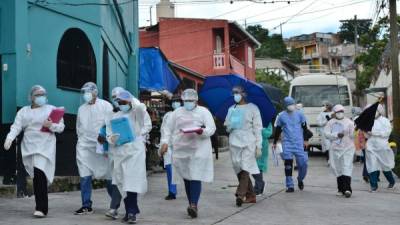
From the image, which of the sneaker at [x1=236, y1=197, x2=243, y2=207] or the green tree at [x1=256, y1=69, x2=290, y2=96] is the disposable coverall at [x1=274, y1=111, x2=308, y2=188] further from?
the green tree at [x1=256, y1=69, x2=290, y2=96]

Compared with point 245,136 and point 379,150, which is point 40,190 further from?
point 379,150

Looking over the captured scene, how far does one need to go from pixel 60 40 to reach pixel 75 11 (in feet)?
2.56

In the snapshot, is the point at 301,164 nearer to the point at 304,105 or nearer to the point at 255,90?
the point at 255,90

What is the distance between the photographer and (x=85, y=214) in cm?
869

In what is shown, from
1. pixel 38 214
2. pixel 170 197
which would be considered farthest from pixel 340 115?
pixel 38 214

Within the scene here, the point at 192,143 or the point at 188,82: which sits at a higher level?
the point at 188,82

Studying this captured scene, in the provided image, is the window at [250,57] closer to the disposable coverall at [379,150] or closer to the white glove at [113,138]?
the disposable coverall at [379,150]

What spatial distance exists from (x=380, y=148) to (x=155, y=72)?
7.53 m

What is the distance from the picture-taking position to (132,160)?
8.04 m

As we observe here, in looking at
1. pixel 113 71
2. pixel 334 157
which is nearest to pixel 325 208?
pixel 334 157

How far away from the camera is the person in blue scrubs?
38.8ft

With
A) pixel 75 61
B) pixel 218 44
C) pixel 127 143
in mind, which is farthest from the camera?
pixel 218 44

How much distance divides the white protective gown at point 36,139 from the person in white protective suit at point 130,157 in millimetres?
921

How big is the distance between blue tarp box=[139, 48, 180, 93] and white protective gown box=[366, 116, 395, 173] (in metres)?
6.79
